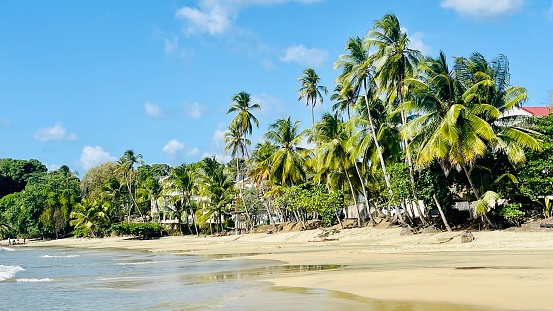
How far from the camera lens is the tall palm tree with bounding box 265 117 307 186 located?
45.6 m

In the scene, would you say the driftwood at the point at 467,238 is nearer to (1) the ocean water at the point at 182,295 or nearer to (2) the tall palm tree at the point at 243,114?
(1) the ocean water at the point at 182,295

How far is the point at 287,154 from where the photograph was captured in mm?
45625

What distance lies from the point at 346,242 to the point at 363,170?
6792mm

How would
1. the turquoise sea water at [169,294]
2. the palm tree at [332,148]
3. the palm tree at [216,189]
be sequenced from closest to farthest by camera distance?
the turquoise sea water at [169,294]
the palm tree at [332,148]
the palm tree at [216,189]

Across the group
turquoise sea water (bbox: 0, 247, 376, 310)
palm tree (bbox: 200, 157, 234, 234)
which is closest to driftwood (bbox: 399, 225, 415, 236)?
turquoise sea water (bbox: 0, 247, 376, 310)

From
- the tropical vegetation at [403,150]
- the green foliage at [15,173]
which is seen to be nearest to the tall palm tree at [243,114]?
the tropical vegetation at [403,150]

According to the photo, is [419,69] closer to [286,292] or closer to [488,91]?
[488,91]

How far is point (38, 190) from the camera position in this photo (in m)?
81.2

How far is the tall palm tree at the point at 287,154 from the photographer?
149 ft

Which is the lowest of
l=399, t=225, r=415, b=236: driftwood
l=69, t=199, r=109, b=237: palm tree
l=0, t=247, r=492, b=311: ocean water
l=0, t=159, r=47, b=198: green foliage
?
l=0, t=247, r=492, b=311: ocean water

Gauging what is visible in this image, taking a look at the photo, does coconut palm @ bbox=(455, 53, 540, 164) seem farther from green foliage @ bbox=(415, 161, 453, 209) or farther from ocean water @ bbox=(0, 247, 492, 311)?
ocean water @ bbox=(0, 247, 492, 311)

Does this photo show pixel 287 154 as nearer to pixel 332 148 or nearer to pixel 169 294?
Answer: pixel 332 148

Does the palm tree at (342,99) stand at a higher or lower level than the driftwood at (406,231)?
higher

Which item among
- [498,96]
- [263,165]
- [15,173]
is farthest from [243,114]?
[15,173]
